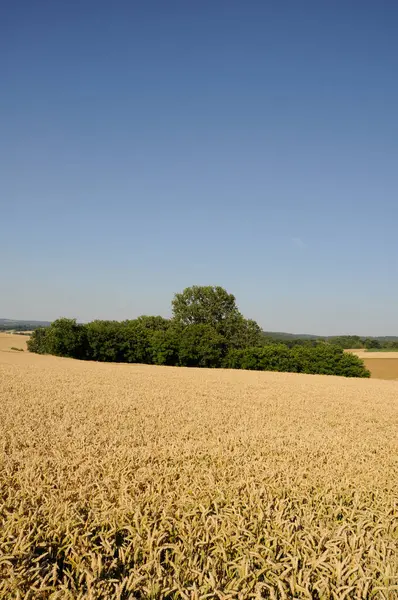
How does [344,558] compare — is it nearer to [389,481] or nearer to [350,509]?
[350,509]

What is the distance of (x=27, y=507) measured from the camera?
11.3 ft

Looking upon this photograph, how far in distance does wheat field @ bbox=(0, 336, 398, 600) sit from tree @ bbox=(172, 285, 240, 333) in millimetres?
60869

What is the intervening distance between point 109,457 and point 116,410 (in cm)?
483

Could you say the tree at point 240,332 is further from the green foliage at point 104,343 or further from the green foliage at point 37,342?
the green foliage at point 37,342

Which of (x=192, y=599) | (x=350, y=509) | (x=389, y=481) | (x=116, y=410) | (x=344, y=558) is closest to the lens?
(x=192, y=599)

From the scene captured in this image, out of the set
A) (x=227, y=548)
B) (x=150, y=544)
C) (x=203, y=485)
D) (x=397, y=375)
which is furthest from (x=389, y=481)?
(x=397, y=375)

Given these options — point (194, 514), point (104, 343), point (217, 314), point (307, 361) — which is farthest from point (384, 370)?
point (194, 514)

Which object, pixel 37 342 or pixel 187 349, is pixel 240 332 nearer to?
pixel 187 349

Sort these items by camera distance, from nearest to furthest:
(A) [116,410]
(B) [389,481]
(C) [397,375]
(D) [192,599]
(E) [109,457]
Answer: (D) [192,599]
(B) [389,481]
(E) [109,457]
(A) [116,410]
(C) [397,375]

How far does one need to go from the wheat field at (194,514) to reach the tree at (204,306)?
200 ft

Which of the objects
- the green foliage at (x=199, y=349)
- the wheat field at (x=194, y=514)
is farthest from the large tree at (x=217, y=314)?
the wheat field at (x=194, y=514)

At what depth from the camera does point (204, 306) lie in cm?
6962

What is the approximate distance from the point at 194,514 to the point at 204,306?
66.3 m

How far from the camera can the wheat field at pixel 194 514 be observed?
2.44 meters
